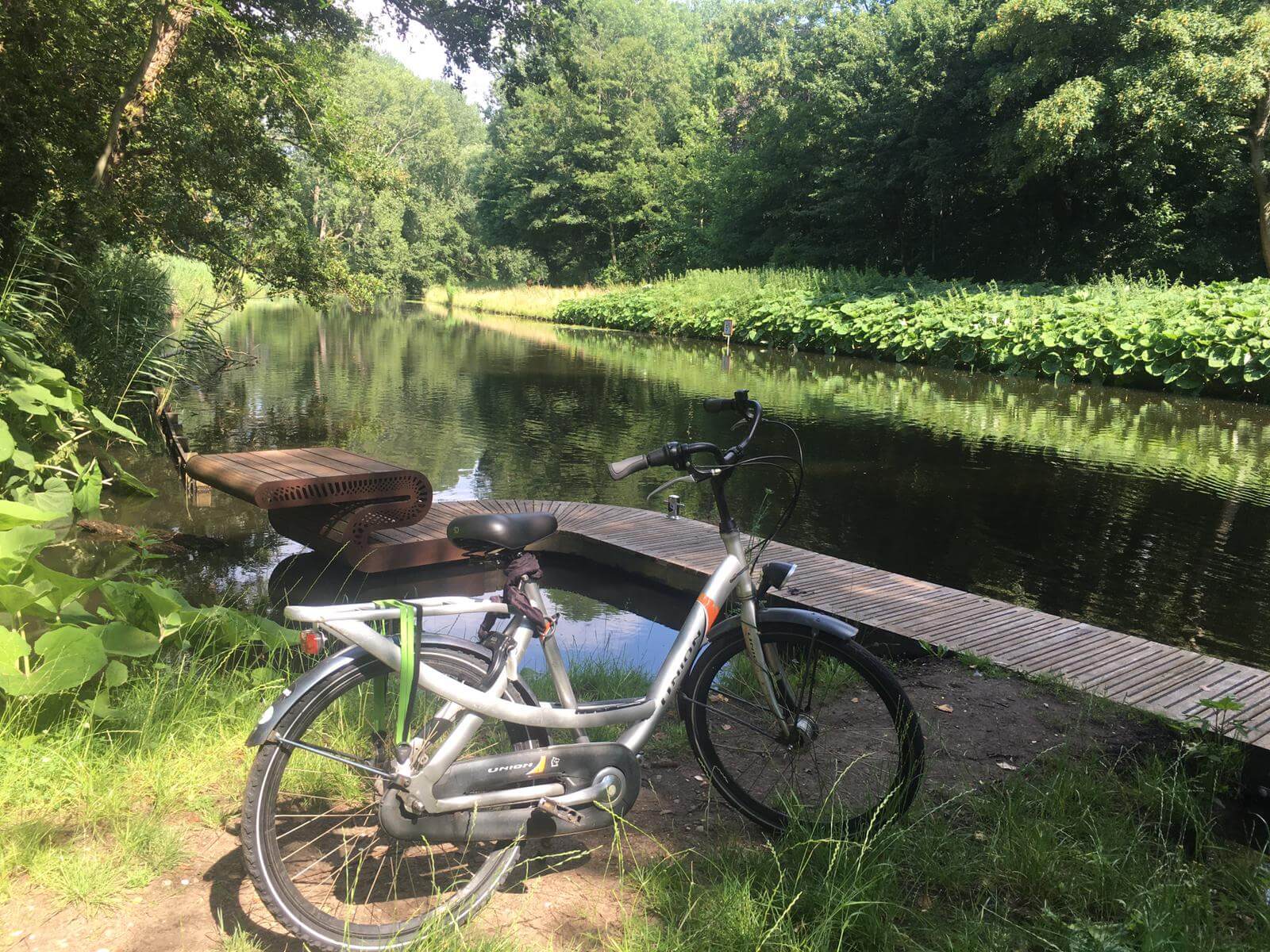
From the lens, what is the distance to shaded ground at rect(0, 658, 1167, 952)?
2.06 metres

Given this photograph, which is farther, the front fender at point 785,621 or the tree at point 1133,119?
the tree at point 1133,119

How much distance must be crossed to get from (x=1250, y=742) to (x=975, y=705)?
953mm

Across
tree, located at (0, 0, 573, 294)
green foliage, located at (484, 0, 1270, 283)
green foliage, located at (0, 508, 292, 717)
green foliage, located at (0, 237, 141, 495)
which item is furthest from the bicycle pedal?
green foliage, located at (484, 0, 1270, 283)

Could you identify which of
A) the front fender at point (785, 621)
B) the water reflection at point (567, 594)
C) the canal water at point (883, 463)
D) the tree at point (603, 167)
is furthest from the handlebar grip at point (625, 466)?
the tree at point (603, 167)

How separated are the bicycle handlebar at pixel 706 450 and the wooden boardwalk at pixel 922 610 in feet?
5.96

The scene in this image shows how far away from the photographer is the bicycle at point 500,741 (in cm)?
202

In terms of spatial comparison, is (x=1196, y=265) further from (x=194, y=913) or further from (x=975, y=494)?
(x=194, y=913)

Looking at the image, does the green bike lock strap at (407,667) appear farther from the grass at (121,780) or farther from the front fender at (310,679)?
the grass at (121,780)

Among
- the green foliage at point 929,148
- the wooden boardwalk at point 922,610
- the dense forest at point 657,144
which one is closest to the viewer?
the wooden boardwalk at point 922,610

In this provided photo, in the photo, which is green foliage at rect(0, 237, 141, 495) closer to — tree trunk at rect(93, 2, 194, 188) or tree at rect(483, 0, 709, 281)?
tree trunk at rect(93, 2, 194, 188)

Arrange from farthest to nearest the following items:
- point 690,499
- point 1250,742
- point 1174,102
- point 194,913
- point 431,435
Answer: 1. point 1174,102
2. point 431,435
3. point 690,499
4. point 1250,742
5. point 194,913

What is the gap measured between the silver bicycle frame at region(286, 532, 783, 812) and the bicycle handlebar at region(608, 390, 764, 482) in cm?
23

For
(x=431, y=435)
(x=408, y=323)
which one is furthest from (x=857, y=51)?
(x=431, y=435)

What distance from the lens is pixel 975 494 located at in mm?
8602
